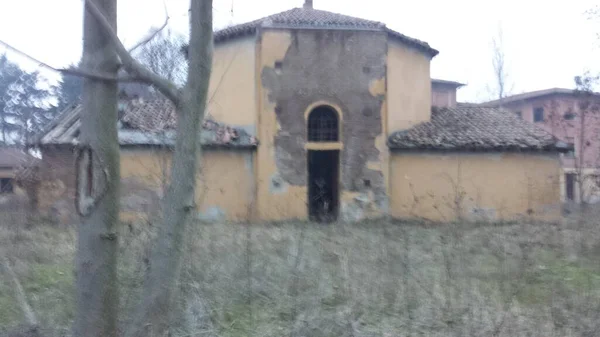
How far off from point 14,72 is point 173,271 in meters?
27.1

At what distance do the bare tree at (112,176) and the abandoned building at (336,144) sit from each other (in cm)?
1387

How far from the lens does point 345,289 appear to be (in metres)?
7.35

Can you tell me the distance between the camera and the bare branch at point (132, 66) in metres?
3.77

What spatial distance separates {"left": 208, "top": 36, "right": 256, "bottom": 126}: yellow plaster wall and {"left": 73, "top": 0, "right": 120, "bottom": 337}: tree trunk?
48.3 ft

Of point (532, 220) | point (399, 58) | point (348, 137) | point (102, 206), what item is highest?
point (399, 58)

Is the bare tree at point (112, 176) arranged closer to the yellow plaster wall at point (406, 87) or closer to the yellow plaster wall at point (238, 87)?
the yellow plaster wall at point (238, 87)

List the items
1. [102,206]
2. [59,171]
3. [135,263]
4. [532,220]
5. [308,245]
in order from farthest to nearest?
[532,220] < [59,171] < [308,245] < [135,263] < [102,206]

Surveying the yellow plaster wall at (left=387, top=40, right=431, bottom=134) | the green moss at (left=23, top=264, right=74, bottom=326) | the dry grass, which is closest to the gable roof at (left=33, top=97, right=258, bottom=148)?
the yellow plaster wall at (left=387, top=40, right=431, bottom=134)

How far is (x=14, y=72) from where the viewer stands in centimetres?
2805

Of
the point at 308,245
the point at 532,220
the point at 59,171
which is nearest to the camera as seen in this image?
the point at 308,245

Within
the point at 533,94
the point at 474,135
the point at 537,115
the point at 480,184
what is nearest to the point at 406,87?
the point at 474,135

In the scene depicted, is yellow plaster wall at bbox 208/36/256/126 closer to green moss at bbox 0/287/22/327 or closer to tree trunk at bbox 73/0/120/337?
green moss at bbox 0/287/22/327

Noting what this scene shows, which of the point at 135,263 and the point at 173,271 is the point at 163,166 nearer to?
the point at 135,263

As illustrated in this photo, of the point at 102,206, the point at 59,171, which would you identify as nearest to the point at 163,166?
the point at 102,206
